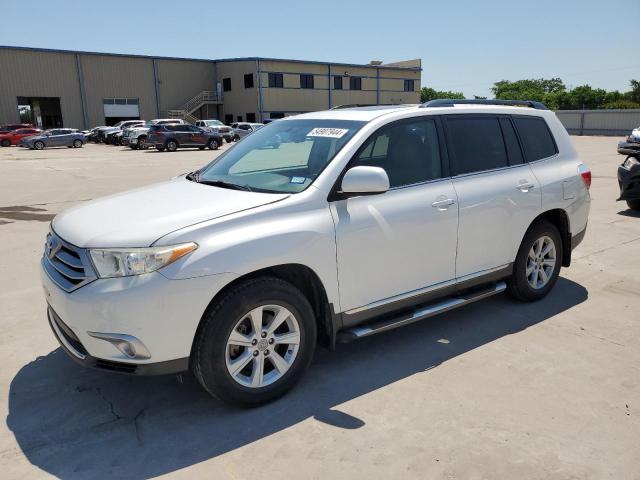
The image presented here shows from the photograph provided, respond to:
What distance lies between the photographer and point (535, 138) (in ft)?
16.4

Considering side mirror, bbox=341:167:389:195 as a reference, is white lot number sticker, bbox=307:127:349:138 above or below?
above

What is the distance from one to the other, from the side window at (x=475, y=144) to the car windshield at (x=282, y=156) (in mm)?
904

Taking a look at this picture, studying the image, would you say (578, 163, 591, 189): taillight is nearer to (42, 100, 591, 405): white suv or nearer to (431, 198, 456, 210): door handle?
(42, 100, 591, 405): white suv

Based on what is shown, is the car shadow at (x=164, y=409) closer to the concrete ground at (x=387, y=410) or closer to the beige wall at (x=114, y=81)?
the concrete ground at (x=387, y=410)

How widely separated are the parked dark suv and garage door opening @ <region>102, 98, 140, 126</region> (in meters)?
23.9

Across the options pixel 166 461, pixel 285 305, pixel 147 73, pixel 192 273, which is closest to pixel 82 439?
pixel 166 461

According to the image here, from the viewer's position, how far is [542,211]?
480 centimetres

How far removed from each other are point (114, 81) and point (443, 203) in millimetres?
53768

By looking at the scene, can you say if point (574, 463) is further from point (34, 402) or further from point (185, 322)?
point (34, 402)

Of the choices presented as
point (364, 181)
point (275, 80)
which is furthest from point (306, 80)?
point (364, 181)

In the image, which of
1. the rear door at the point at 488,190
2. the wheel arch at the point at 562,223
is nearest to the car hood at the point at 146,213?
the rear door at the point at 488,190

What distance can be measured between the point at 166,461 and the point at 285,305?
3.51 ft

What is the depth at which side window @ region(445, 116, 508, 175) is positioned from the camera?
4.28 metres

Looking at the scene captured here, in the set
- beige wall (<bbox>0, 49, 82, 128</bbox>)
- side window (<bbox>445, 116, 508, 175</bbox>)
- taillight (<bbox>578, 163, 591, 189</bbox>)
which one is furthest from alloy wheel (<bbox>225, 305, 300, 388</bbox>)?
beige wall (<bbox>0, 49, 82, 128</bbox>)
